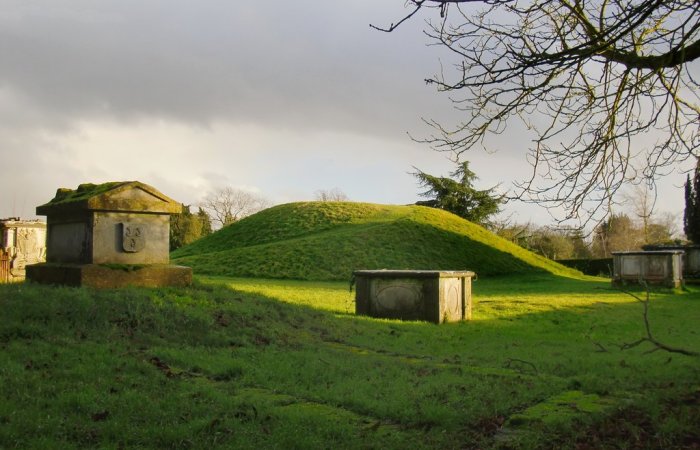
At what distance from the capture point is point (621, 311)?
17688 millimetres

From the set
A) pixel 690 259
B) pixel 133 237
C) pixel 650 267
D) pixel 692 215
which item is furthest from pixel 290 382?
pixel 692 215

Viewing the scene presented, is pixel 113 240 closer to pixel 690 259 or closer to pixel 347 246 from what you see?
pixel 347 246

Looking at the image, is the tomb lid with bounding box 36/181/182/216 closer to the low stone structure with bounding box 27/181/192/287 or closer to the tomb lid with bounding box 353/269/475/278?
the low stone structure with bounding box 27/181/192/287

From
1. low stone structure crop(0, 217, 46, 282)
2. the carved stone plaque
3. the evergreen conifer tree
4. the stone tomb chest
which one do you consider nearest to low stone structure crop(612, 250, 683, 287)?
the evergreen conifer tree

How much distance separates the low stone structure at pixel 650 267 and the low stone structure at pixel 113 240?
2018cm

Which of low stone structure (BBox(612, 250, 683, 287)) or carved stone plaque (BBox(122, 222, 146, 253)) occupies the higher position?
carved stone plaque (BBox(122, 222, 146, 253))

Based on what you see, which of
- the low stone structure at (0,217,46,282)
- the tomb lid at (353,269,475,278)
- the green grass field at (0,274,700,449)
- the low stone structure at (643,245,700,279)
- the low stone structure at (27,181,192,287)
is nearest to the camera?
the green grass field at (0,274,700,449)

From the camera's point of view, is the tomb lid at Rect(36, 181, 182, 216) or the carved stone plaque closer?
the tomb lid at Rect(36, 181, 182, 216)

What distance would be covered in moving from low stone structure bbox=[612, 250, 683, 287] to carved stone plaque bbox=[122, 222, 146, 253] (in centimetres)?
2080

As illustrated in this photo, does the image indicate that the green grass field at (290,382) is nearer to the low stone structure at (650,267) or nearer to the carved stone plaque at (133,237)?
the carved stone plaque at (133,237)

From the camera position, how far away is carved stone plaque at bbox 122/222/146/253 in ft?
35.2

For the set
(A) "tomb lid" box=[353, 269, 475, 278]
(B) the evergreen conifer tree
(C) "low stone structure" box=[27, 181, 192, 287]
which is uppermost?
(B) the evergreen conifer tree

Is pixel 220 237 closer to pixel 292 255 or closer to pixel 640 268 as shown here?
pixel 292 255

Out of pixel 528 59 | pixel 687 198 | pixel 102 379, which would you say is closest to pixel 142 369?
pixel 102 379
